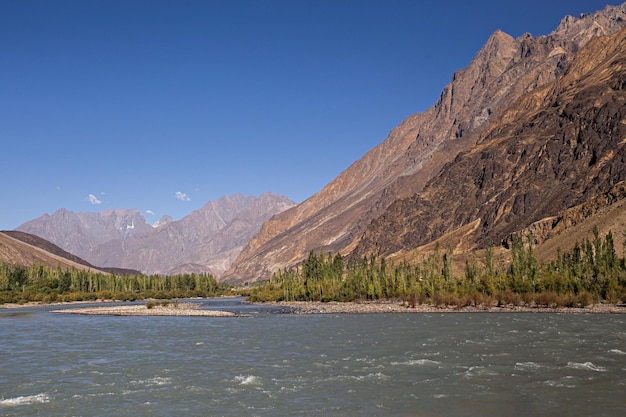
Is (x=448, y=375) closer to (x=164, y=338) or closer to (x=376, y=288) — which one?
(x=164, y=338)

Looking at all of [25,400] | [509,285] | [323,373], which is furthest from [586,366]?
[509,285]

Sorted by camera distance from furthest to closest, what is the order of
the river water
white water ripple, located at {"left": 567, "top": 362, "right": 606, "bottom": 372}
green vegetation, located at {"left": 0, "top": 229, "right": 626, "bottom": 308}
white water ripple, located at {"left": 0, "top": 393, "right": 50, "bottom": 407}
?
green vegetation, located at {"left": 0, "top": 229, "right": 626, "bottom": 308} < white water ripple, located at {"left": 567, "top": 362, "right": 606, "bottom": 372} < white water ripple, located at {"left": 0, "top": 393, "right": 50, "bottom": 407} < the river water

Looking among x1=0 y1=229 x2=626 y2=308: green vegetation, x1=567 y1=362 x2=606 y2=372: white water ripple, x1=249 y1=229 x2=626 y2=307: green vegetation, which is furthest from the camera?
x1=0 y1=229 x2=626 y2=308: green vegetation

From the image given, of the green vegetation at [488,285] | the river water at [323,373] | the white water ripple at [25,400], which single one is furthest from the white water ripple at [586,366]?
the green vegetation at [488,285]

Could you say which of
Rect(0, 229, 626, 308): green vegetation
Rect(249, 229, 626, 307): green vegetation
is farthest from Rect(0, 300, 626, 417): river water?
Rect(0, 229, 626, 308): green vegetation

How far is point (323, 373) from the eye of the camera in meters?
37.1

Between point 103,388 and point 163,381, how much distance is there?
3.51m

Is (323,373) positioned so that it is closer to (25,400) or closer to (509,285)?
(25,400)

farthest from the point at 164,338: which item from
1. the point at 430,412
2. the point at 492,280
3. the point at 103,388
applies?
the point at 492,280

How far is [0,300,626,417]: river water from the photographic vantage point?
91.3 ft

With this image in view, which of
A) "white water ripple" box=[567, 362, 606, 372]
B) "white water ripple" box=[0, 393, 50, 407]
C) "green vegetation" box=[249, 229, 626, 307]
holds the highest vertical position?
"green vegetation" box=[249, 229, 626, 307]

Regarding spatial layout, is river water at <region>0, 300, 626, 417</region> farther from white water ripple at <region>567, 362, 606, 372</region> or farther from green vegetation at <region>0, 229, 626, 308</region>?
green vegetation at <region>0, 229, 626, 308</region>

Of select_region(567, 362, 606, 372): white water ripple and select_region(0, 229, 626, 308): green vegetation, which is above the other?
select_region(0, 229, 626, 308): green vegetation

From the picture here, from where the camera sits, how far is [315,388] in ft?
106
